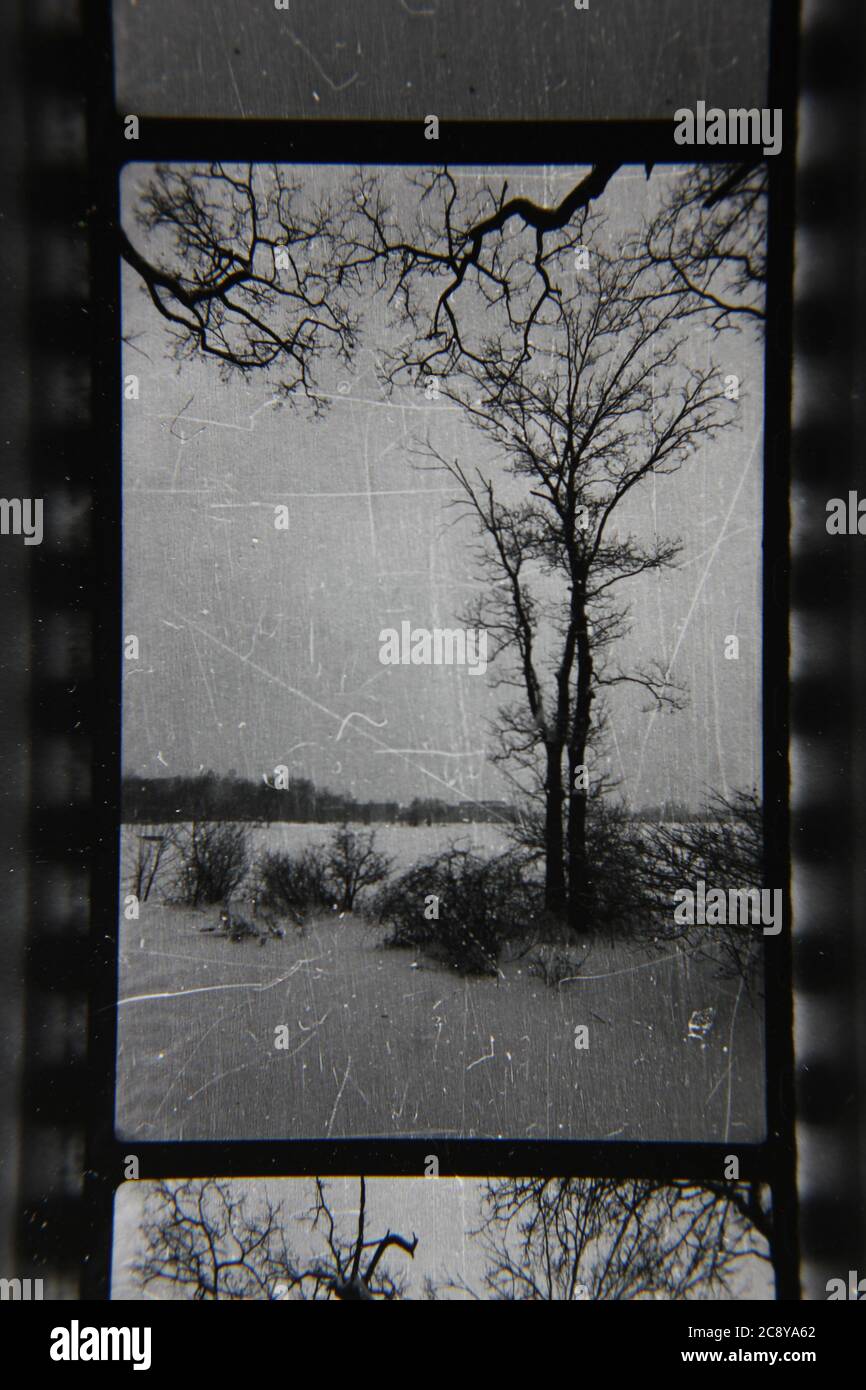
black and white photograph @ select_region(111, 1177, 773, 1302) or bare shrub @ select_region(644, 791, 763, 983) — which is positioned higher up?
bare shrub @ select_region(644, 791, 763, 983)

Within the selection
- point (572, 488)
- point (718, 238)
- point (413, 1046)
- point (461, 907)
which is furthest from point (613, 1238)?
point (718, 238)

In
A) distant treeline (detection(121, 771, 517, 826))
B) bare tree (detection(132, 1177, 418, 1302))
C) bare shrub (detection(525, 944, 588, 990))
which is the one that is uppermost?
distant treeline (detection(121, 771, 517, 826))

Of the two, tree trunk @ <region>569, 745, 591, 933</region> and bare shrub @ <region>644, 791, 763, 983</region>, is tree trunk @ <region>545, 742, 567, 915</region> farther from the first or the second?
bare shrub @ <region>644, 791, 763, 983</region>

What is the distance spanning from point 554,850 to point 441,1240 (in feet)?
2.50

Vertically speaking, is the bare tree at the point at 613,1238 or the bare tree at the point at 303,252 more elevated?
the bare tree at the point at 303,252

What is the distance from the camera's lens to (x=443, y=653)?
3.63ft

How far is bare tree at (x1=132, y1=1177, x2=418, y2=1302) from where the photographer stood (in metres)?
1.05

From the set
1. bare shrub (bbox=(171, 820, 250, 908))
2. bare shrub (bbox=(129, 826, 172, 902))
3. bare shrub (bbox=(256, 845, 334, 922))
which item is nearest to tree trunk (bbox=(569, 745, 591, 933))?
bare shrub (bbox=(256, 845, 334, 922))

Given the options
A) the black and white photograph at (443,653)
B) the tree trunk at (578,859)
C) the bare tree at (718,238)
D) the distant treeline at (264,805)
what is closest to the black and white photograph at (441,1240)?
the black and white photograph at (443,653)

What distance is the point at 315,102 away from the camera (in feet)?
3.54

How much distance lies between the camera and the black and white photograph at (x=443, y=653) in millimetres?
1085

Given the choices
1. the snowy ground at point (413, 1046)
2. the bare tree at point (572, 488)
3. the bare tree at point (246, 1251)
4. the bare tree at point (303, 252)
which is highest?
the bare tree at point (303, 252)

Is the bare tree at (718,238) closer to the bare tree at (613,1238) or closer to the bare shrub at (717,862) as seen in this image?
the bare shrub at (717,862)

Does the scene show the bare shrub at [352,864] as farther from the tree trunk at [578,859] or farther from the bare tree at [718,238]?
the bare tree at [718,238]
